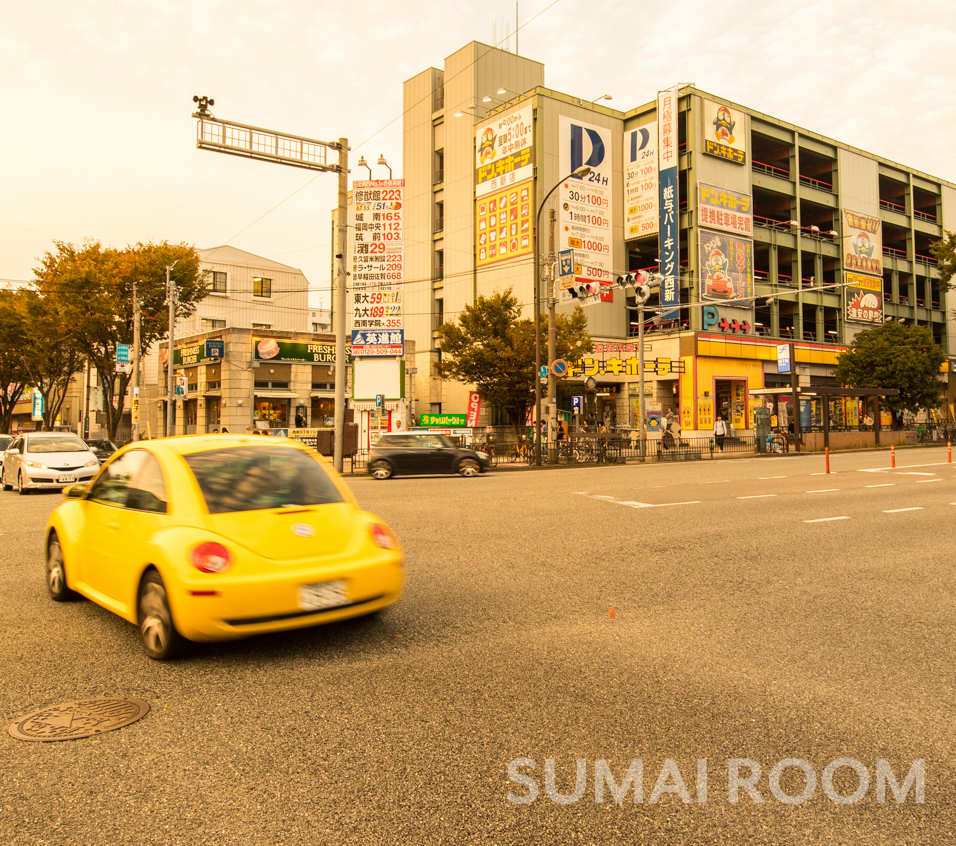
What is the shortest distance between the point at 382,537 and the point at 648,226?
40712 millimetres

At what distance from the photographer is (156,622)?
4863mm

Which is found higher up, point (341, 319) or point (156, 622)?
point (341, 319)

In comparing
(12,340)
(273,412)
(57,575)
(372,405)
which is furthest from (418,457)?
(12,340)

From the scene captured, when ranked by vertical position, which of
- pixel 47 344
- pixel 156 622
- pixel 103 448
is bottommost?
pixel 156 622

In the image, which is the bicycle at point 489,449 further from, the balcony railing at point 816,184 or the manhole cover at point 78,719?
the balcony railing at point 816,184

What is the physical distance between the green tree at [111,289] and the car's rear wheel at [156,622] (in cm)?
3051

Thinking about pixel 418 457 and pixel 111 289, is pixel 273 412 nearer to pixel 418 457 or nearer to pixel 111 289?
pixel 111 289

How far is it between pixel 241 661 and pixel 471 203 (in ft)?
149

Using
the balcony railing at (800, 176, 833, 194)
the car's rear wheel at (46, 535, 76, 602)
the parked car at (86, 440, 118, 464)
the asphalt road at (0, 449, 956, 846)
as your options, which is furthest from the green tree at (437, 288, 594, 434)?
the car's rear wheel at (46, 535, 76, 602)

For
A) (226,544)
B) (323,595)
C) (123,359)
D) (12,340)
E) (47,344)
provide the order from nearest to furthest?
(226,544)
(323,595)
(123,359)
(47,344)
(12,340)

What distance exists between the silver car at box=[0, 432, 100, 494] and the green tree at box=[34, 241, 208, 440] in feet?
44.2

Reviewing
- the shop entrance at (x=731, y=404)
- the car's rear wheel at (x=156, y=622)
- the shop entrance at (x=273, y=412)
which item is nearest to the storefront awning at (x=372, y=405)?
the shop entrance at (x=273, y=412)

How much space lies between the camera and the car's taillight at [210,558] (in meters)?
4.71

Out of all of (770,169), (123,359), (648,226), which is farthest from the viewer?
(770,169)
